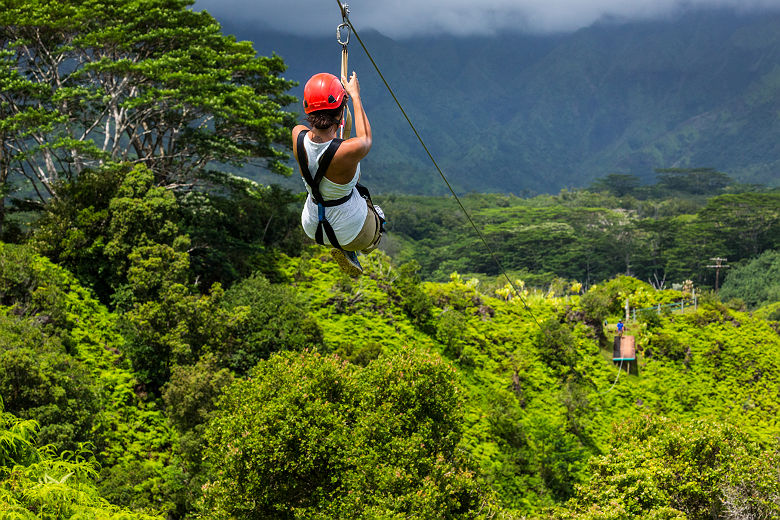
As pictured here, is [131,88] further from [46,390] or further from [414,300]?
[46,390]

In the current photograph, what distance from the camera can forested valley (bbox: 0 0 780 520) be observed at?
12.2m

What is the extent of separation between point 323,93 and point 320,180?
61cm

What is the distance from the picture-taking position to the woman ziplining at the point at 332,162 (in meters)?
4.55

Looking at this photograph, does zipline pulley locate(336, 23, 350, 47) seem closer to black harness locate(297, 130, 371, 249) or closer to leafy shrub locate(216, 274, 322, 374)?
black harness locate(297, 130, 371, 249)

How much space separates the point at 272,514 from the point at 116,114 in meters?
16.3

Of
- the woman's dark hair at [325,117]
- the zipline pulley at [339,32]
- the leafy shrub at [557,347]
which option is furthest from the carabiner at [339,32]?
the leafy shrub at [557,347]

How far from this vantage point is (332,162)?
4.57 meters

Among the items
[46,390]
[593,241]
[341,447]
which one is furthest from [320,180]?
[593,241]

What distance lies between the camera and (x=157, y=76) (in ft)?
72.2

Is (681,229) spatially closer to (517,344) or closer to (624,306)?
(624,306)

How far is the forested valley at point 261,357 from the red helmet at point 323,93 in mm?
4042

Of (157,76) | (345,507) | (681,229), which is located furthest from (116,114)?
(681,229)

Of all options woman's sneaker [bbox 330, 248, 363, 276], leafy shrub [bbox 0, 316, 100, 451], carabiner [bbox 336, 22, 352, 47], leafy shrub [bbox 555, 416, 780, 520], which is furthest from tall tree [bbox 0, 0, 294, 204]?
carabiner [bbox 336, 22, 352, 47]


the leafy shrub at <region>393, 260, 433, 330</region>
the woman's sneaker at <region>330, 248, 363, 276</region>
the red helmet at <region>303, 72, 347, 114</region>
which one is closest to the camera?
the red helmet at <region>303, 72, 347, 114</region>
